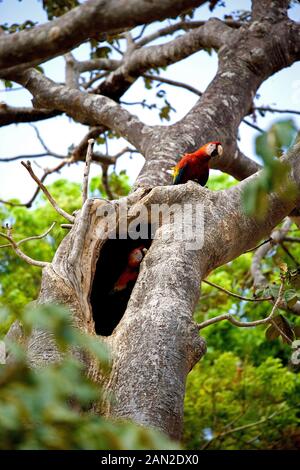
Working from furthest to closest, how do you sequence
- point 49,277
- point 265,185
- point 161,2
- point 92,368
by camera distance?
point 49,277 → point 92,368 → point 161,2 → point 265,185

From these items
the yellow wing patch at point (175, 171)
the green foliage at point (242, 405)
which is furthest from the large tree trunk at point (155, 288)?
the green foliage at point (242, 405)

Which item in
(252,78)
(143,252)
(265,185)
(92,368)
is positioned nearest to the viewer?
(265,185)

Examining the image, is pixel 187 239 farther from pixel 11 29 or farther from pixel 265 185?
pixel 11 29

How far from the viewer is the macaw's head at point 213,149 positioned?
4102 millimetres

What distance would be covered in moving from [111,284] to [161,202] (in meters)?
0.57

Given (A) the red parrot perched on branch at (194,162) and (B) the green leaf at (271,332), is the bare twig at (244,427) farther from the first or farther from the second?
(A) the red parrot perched on branch at (194,162)

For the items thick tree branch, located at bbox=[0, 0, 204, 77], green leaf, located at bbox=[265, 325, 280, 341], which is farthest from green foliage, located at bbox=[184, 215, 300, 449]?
thick tree branch, located at bbox=[0, 0, 204, 77]

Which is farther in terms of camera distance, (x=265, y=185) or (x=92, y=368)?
(x=92, y=368)

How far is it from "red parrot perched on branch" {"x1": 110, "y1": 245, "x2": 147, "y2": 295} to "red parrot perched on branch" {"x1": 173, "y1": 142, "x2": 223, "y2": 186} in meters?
0.81

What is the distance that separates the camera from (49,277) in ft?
9.04

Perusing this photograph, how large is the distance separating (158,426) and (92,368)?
43 cm

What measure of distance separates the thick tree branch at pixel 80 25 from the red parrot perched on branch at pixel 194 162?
2127 millimetres

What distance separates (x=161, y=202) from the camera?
2.98m

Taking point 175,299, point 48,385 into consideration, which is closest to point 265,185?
point 48,385
